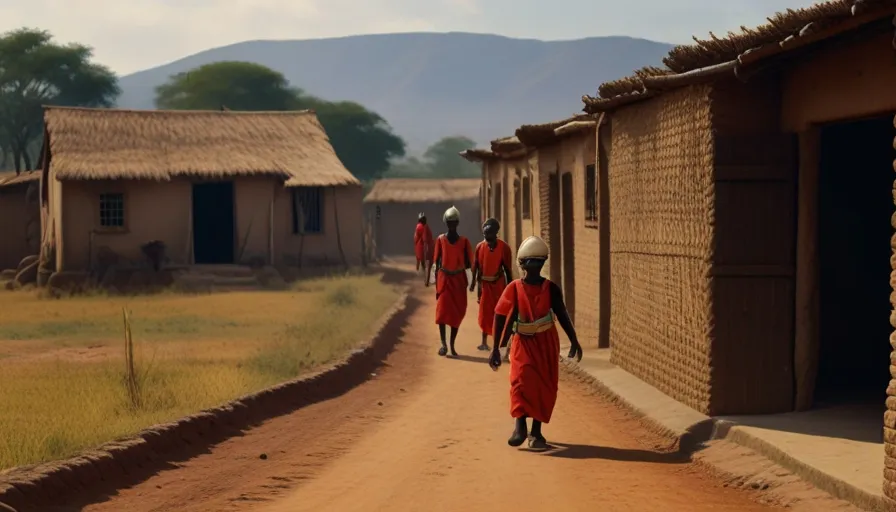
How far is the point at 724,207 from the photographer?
9625mm

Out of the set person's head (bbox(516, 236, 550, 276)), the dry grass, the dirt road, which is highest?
person's head (bbox(516, 236, 550, 276))

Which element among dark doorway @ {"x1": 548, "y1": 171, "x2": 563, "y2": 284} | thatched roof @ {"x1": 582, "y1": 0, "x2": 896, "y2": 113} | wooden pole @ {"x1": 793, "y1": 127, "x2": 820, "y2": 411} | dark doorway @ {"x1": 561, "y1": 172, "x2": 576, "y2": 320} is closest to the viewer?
thatched roof @ {"x1": 582, "y1": 0, "x2": 896, "y2": 113}

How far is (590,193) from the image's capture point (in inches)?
639

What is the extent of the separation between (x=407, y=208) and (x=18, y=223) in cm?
2045

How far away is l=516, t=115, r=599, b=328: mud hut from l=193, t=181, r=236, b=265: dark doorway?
526 inches

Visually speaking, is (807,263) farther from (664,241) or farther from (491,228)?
(491,228)

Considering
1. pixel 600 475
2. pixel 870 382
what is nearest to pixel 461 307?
pixel 870 382

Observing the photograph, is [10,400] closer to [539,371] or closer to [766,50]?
[539,371]

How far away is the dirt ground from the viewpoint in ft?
25.1

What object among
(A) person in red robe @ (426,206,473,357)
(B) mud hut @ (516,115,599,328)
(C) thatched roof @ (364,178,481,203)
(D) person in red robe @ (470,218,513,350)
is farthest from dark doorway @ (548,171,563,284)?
(C) thatched roof @ (364,178,481,203)

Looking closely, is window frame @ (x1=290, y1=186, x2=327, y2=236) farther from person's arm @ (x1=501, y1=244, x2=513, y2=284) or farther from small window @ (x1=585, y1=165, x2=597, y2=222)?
person's arm @ (x1=501, y1=244, x2=513, y2=284)

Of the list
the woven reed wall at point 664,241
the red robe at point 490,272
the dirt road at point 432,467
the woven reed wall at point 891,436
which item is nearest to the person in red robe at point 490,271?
the red robe at point 490,272

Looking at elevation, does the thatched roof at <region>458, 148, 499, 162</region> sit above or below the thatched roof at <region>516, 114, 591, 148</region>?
above

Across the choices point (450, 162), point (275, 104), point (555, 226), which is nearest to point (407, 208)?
point (275, 104)
